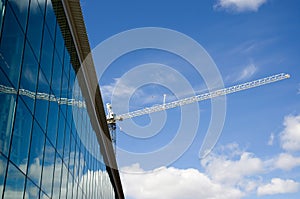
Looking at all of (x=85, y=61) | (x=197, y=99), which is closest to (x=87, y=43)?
(x=85, y=61)

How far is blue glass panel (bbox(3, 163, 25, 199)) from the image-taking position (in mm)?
12898

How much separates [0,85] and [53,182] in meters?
9.34

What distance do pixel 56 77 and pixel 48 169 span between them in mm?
5223

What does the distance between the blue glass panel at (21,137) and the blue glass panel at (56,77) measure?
483 cm

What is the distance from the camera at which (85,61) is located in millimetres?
28141

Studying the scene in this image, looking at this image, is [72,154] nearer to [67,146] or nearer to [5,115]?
[67,146]

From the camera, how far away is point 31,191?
1576 centimetres

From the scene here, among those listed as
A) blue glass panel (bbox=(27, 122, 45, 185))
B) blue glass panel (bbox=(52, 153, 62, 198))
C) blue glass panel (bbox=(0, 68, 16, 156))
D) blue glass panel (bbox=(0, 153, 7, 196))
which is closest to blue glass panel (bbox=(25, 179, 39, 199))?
blue glass panel (bbox=(27, 122, 45, 185))

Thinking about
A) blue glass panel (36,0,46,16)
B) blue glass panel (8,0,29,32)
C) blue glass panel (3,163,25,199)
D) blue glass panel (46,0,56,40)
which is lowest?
blue glass panel (3,163,25,199)

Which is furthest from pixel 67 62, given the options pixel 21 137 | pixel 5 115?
pixel 5 115

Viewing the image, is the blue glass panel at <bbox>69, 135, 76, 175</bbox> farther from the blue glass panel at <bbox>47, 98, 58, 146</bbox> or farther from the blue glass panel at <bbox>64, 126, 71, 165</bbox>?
the blue glass panel at <bbox>47, 98, 58, 146</bbox>

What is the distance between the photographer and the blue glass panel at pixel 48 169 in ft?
59.1

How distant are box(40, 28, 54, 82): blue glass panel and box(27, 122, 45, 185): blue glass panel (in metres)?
3.00

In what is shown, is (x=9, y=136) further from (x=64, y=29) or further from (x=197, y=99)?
(x=197, y=99)
